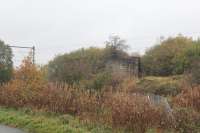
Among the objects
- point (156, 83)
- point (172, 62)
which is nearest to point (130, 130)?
point (156, 83)

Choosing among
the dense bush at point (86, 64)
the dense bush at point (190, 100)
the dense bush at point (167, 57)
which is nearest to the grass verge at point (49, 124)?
the dense bush at point (190, 100)

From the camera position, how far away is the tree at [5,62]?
147 feet

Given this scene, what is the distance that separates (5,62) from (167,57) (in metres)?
22.1

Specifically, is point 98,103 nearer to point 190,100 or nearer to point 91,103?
point 91,103

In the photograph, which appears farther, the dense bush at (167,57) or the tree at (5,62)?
the dense bush at (167,57)

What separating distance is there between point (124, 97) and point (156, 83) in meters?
26.6

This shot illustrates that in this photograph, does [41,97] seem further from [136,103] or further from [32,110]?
[136,103]

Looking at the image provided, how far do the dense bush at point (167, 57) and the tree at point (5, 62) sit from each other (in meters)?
19.9

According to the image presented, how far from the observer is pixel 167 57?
58406 mm

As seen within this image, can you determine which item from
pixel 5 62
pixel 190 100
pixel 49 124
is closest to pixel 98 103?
pixel 49 124

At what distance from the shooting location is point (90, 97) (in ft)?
61.5

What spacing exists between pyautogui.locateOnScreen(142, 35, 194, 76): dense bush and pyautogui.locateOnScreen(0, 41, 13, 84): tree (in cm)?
1991

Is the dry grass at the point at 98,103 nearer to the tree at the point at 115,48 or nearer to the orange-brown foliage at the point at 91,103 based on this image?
the orange-brown foliage at the point at 91,103

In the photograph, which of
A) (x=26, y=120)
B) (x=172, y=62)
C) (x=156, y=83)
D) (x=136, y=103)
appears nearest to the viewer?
(x=136, y=103)
